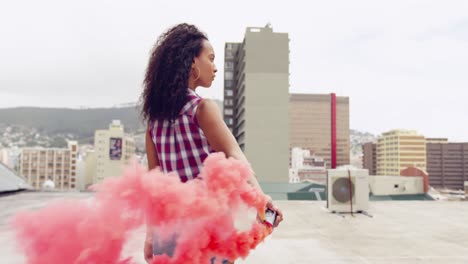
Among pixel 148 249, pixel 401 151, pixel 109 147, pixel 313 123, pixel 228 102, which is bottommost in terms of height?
pixel 148 249

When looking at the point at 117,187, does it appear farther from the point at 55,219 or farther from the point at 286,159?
the point at 286,159

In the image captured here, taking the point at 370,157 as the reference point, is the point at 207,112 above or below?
above

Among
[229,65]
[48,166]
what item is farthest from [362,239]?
[48,166]

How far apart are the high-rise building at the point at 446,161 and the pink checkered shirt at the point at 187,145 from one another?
171547 millimetres

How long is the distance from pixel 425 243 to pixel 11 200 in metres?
8.19

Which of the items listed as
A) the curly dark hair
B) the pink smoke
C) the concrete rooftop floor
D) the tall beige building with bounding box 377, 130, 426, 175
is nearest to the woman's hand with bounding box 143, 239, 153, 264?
the pink smoke

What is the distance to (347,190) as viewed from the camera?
7219mm

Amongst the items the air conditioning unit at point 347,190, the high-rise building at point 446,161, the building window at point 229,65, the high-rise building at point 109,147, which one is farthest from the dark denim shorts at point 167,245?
the high-rise building at point 446,161

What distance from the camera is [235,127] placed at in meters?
85.7

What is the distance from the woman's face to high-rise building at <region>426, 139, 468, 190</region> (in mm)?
171440

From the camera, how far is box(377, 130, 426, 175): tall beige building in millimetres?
143250

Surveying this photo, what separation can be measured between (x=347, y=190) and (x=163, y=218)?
664cm

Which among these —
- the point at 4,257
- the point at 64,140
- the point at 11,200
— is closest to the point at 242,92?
the point at 11,200

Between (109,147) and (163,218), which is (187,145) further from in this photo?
(109,147)
